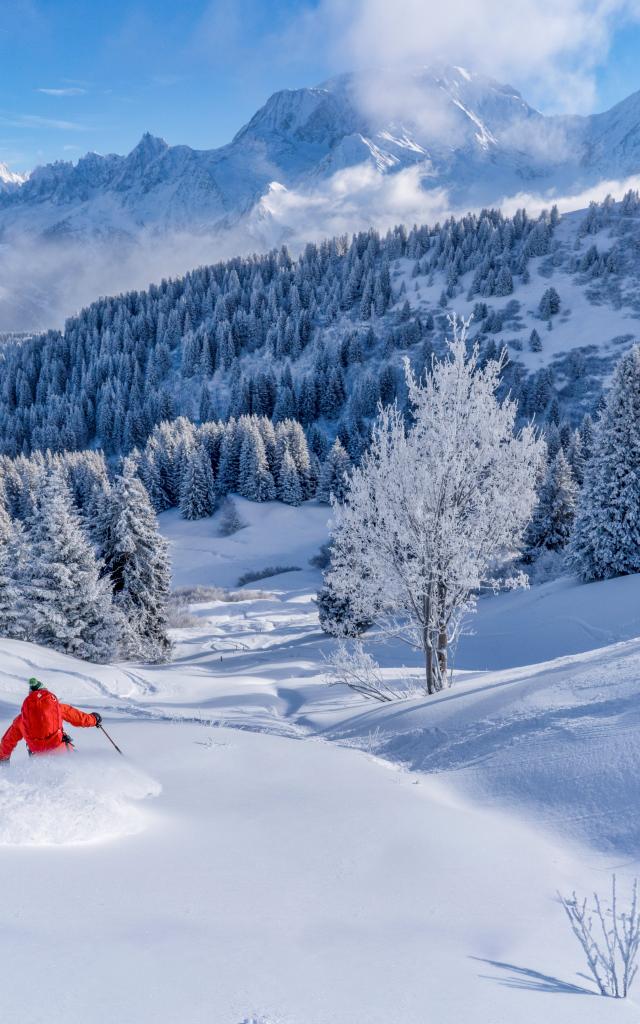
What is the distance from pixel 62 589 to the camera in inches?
A: 914

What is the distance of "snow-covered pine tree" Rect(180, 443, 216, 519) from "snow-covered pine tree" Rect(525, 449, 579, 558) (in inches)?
1850

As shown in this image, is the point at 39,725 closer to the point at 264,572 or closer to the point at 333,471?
the point at 264,572

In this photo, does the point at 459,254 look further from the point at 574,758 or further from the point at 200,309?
the point at 574,758

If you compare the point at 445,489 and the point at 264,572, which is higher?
the point at 445,489

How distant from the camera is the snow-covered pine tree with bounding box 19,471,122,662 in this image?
2303 centimetres

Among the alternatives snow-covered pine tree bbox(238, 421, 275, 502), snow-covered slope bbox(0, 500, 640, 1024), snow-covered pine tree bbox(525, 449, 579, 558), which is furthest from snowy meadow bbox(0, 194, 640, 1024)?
snow-covered pine tree bbox(238, 421, 275, 502)

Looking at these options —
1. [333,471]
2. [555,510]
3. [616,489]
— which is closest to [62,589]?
[616,489]

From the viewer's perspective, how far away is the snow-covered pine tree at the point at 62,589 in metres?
23.0

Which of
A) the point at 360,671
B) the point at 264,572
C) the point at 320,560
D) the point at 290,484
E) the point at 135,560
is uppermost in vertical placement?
the point at 290,484

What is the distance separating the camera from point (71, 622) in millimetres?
23547

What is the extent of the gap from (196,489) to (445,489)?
68.2 m

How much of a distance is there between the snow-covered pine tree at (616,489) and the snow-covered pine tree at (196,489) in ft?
187

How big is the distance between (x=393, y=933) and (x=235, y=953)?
3.68 ft

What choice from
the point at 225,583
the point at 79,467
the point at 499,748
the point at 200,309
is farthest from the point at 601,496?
the point at 200,309
